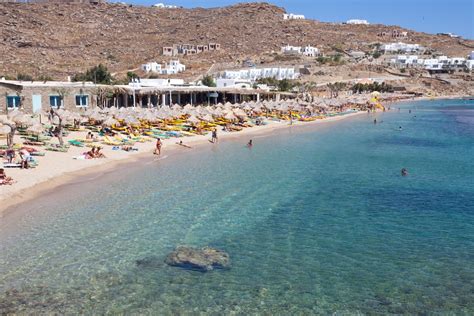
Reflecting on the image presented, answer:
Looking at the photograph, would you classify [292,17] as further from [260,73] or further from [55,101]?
[55,101]

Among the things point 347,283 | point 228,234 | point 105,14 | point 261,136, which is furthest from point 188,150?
point 105,14

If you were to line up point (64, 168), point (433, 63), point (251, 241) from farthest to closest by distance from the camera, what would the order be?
point (433, 63) → point (64, 168) → point (251, 241)

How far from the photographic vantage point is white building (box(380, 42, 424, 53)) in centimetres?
12459

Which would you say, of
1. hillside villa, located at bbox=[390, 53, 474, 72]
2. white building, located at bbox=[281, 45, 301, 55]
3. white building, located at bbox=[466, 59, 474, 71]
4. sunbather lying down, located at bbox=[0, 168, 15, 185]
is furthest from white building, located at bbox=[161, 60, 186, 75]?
white building, located at bbox=[466, 59, 474, 71]

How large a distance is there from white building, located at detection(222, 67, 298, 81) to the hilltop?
34.0 feet

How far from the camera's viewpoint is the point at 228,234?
1147 cm

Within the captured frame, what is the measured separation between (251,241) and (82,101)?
23350 mm

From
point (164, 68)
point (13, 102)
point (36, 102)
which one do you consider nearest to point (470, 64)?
point (164, 68)

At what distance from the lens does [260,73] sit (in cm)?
A: 7444

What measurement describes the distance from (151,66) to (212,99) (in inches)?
1174

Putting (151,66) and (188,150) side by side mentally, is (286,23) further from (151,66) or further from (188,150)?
(188,150)

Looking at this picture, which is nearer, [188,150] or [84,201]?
[84,201]

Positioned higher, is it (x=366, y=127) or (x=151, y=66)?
(x=151, y=66)

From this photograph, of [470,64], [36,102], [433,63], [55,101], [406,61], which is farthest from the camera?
[470,64]
